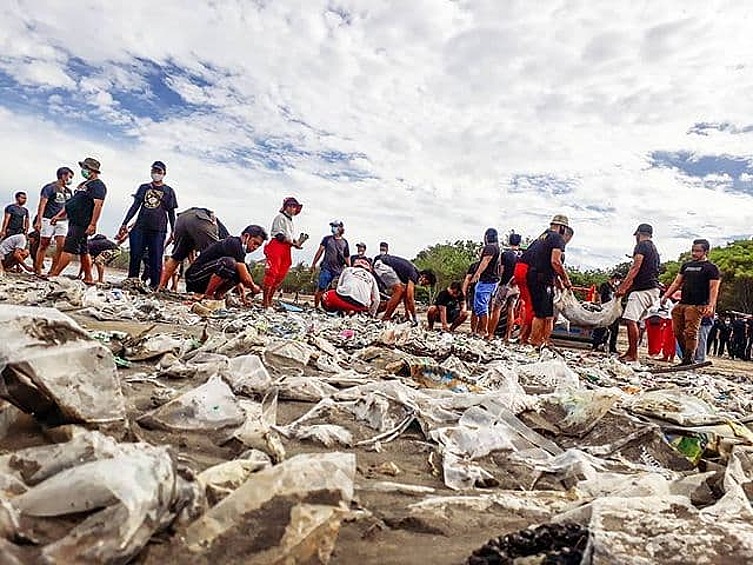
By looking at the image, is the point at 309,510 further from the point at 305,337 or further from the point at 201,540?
the point at 305,337

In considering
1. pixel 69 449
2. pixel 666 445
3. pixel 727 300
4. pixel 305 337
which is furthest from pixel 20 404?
pixel 727 300

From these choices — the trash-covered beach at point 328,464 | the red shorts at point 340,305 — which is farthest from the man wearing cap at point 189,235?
the trash-covered beach at point 328,464

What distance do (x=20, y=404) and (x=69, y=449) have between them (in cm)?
32

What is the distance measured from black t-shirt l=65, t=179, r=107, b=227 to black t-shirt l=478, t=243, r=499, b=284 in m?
5.60

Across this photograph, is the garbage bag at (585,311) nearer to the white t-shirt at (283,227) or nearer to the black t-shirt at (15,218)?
the white t-shirt at (283,227)

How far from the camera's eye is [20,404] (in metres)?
1.71

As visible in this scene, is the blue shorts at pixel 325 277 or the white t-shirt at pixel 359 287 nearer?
the white t-shirt at pixel 359 287

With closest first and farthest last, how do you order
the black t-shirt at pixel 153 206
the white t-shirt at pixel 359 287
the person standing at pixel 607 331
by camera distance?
1. the black t-shirt at pixel 153 206
2. the white t-shirt at pixel 359 287
3. the person standing at pixel 607 331

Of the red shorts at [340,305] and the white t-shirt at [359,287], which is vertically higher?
the white t-shirt at [359,287]

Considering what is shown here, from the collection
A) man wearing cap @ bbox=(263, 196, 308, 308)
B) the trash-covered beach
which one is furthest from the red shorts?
the trash-covered beach

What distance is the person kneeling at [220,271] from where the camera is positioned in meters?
8.44

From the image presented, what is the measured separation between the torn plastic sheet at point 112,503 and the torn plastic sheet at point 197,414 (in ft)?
2.72

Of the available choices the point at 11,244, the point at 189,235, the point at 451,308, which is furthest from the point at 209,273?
the point at 11,244

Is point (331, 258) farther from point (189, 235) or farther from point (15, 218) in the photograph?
point (15, 218)
